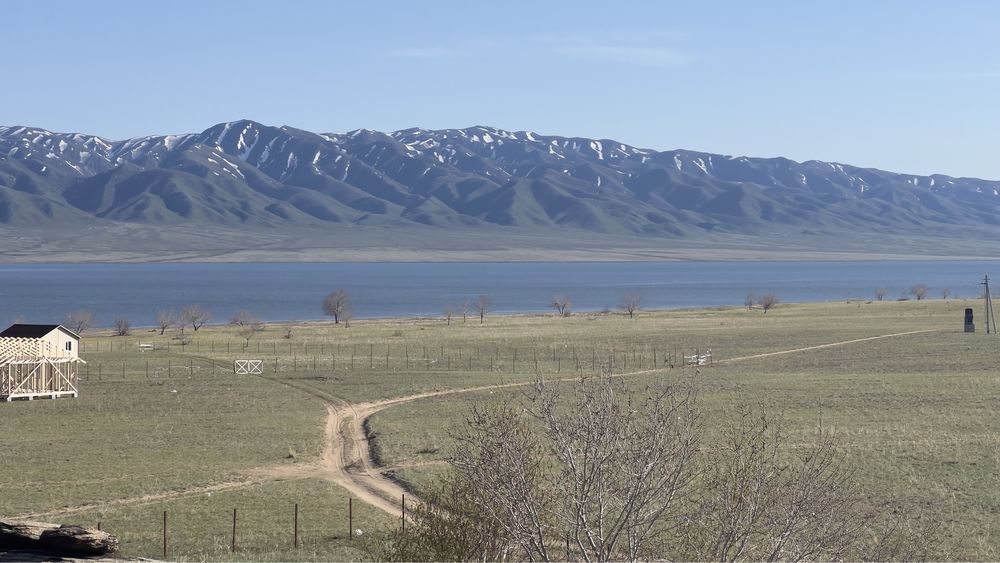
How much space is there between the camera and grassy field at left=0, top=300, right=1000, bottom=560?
80.6ft

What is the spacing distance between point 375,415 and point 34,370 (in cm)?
1596

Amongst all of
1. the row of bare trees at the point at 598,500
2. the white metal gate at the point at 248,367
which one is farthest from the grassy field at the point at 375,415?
the row of bare trees at the point at 598,500

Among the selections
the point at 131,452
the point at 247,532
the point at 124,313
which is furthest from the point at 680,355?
the point at 124,313

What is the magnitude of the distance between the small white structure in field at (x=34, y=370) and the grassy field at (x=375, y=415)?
1580mm

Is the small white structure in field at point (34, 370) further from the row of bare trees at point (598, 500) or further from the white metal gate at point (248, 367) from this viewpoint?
the row of bare trees at point (598, 500)

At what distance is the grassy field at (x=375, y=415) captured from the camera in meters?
24.6

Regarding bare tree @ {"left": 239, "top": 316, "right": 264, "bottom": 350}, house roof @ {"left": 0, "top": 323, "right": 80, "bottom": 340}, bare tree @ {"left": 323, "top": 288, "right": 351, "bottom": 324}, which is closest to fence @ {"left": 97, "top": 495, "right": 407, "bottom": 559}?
house roof @ {"left": 0, "top": 323, "right": 80, "bottom": 340}

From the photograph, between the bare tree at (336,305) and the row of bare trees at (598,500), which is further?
the bare tree at (336,305)

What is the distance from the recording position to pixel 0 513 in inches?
948

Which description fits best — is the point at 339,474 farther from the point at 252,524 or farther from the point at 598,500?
the point at 598,500

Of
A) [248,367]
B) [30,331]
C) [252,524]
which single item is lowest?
[248,367]

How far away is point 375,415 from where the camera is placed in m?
40.2

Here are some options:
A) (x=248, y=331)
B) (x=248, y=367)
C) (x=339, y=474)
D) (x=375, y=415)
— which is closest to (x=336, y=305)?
(x=248, y=331)

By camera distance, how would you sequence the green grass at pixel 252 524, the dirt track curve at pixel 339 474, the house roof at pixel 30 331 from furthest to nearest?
1. the house roof at pixel 30 331
2. the dirt track curve at pixel 339 474
3. the green grass at pixel 252 524
